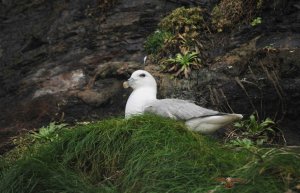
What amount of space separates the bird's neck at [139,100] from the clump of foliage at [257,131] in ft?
3.23

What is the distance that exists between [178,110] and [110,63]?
256cm

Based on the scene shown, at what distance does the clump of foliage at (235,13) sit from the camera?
28.9 feet

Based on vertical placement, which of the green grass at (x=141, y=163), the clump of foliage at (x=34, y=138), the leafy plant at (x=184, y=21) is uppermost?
the leafy plant at (x=184, y=21)

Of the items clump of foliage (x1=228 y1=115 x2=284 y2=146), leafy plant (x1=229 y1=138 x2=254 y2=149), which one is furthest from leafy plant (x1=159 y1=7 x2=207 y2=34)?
leafy plant (x1=229 y1=138 x2=254 y2=149)

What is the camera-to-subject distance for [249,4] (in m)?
8.91

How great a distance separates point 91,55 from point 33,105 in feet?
3.75

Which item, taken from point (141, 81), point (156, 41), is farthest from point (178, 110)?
point (156, 41)

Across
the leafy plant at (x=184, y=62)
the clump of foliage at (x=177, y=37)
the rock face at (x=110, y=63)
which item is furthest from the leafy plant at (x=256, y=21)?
the leafy plant at (x=184, y=62)

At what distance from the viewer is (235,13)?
353 inches

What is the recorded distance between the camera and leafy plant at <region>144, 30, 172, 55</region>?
30.0 feet

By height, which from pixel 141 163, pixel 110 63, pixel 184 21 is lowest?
pixel 141 163

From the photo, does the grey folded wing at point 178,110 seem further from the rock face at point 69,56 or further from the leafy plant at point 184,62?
the rock face at point 69,56

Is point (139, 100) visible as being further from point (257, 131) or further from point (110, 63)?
point (110, 63)

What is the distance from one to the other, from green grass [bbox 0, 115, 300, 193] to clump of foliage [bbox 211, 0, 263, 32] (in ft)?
9.43
